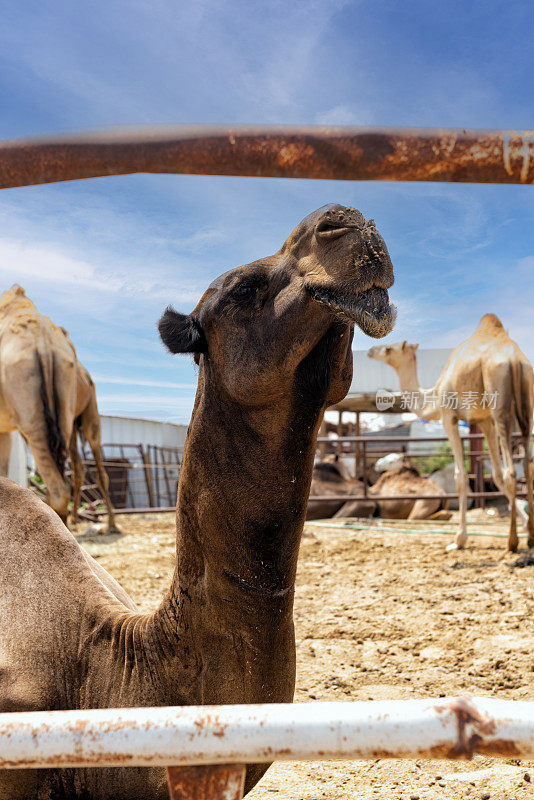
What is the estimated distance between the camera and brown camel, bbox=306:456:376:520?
11898 millimetres

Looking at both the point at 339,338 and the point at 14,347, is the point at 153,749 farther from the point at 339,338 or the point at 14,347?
the point at 14,347

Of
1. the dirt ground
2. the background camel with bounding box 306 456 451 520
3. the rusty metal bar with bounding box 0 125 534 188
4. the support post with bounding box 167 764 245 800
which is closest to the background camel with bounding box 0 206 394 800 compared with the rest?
the rusty metal bar with bounding box 0 125 534 188

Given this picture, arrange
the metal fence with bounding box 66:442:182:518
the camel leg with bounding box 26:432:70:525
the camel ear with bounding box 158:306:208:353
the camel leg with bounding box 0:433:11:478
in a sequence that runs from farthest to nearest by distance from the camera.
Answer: the metal fence with bounding box 66:442:182:518 → the camel leg with bounding box 0:433:11:478 → the camel leg with bounding box 26:432:70:525 → the camel ear with bounding box 158:306:208:353

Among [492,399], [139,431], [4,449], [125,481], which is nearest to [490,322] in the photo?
[492,399]

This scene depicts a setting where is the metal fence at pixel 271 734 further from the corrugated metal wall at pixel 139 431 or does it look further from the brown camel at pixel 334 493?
the corrugated metal wall at pixel 139 431

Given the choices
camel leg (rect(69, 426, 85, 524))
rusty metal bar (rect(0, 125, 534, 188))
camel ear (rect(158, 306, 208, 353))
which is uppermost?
rusty metal bar (rect(0, 125, 534, 188))

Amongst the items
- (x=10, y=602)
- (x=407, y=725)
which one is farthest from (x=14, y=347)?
(x=407, y=725)

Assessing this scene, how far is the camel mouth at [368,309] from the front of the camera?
132 cm

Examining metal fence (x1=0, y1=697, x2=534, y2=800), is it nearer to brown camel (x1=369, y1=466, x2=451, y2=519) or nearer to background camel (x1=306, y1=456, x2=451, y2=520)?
background camel (x1=306, y1=456, x2=451, y2=520)

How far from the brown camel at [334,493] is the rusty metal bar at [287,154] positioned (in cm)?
1071

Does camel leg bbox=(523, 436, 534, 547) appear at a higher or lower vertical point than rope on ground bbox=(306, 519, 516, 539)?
higher

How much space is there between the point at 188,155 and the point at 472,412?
736cm

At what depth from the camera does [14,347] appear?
20.0 feet

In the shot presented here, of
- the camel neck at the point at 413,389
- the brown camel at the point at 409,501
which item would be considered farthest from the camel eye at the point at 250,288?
the brown camel at the point at 409,501
